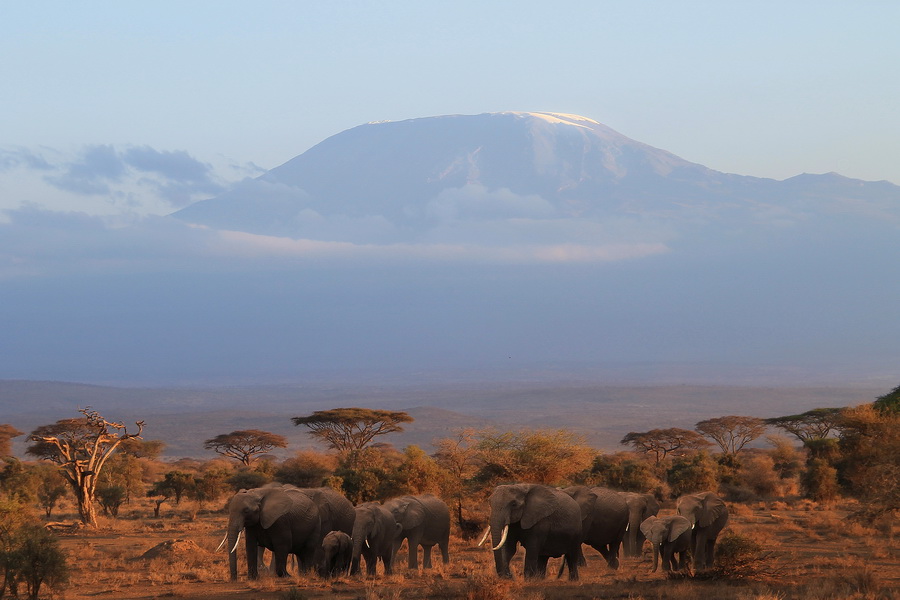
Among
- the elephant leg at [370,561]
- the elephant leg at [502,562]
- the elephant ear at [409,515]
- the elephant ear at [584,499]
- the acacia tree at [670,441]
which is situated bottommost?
the acacia tree at [670,441]

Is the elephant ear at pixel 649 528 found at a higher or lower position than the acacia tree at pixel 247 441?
higher

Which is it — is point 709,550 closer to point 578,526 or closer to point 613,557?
point 613,557

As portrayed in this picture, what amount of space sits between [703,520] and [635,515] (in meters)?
2.20

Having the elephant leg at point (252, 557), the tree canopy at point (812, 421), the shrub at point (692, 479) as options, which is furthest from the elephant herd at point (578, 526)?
the tree canopy at point (812, 421)

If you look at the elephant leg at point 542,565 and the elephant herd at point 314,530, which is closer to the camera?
the elephant herd at point 314,530

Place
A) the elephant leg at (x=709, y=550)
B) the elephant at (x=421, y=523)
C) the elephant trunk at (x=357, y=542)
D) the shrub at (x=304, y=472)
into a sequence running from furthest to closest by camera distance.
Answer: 1. the shrub at (x=304, y=472)
2. the elephant at (x=421, y=523)
3. the elephant leg at (x=709, y=550)
4. the elephant trunk at (x=357, y=542)

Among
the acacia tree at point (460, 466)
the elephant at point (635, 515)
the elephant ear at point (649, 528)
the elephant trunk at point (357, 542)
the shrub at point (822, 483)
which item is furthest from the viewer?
the shrub at point (822, 483)

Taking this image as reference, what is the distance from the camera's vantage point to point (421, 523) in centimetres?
2170

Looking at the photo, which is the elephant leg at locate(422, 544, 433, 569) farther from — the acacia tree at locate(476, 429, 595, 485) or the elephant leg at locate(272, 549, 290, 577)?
the acacia tree at locate(476, 429, 595, 485)

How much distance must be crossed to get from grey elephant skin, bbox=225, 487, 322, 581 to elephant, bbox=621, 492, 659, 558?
22.6ft

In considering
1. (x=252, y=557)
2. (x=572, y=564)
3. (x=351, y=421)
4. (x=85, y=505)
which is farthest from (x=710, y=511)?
(x=351, y=421)

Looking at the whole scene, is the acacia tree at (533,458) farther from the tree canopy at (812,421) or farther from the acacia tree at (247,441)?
the acacia tree at (247,441)

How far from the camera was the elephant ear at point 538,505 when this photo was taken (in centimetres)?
1848

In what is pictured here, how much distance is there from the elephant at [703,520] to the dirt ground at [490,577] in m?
0.96
